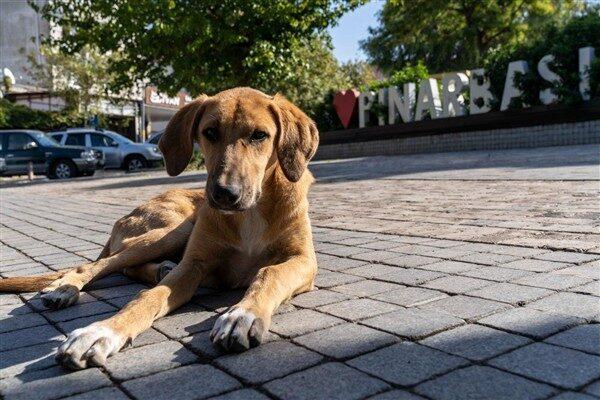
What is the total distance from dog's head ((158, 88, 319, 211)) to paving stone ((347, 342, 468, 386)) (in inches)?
45.2

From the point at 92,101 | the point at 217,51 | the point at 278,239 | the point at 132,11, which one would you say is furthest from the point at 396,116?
the point at 92,101

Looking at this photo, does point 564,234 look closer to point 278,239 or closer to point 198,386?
point 278,239

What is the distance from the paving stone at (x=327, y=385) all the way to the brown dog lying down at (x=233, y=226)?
2.05ft

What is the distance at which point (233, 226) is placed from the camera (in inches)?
145

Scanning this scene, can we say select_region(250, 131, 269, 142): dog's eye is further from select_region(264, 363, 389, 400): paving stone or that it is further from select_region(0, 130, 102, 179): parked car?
select_region(0, 130, 102, 179): parked car

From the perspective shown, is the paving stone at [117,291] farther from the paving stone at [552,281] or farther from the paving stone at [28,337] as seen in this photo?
the paving stone at [552,281]

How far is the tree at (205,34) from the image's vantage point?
643 inches

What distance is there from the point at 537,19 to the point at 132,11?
25.6 m

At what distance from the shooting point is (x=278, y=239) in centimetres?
365

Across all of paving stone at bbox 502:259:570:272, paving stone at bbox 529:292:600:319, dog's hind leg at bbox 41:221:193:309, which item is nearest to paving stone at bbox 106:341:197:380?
dog's hind leg at bbox 41:221:193:309

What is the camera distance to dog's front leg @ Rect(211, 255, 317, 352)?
99.2 inches

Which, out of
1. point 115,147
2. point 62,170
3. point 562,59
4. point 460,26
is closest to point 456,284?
point 562,59

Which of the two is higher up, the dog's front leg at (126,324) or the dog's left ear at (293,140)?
Answer: the dog's left ear at (293,140)

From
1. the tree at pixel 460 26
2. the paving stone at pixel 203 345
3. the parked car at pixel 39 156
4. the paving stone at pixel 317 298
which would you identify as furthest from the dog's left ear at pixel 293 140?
the tree at pixel 460 26
